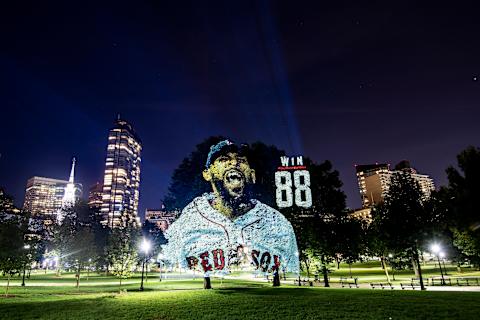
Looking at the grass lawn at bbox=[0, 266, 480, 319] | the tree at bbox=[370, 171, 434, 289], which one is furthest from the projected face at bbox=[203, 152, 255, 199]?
the tree at bbox=[370, 171, 434, 289]

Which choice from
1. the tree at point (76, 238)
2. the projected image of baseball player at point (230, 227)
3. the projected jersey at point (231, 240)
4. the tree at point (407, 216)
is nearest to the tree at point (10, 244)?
the tree at point (76, 238)

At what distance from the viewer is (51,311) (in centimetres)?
1516

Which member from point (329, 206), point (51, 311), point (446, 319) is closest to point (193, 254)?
point (51, 311)

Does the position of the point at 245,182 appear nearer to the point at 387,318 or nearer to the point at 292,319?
the point at 292,319

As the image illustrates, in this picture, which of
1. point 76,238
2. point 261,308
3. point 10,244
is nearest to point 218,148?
point 261,308

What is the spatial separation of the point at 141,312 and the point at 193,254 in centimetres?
487

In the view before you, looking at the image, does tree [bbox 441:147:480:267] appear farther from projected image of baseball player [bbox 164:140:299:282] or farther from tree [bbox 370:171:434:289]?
projected image of baseball player [bbox 164:140:299:282]

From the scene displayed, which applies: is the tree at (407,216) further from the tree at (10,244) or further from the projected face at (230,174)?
the tree at (10,244)

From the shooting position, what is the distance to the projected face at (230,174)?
59.5 feet

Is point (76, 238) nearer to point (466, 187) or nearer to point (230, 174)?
point (230, 174)

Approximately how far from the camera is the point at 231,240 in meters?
18.6

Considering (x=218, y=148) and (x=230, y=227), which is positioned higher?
(x=218, y=148)

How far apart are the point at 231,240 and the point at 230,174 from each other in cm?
385

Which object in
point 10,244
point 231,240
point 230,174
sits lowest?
point 231,240
